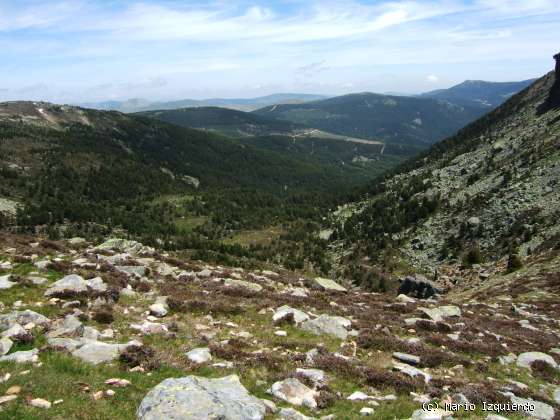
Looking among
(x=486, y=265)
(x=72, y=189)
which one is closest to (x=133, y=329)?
(x=486, y=265)

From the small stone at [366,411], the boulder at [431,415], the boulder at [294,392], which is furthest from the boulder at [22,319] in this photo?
the boulder at [431,415]

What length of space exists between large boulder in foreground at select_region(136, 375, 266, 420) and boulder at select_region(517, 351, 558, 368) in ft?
37.8

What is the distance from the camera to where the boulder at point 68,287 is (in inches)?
638

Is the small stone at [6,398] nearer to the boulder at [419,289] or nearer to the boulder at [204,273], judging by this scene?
the boulder at [204,273]

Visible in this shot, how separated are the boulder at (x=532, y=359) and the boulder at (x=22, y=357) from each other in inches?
627

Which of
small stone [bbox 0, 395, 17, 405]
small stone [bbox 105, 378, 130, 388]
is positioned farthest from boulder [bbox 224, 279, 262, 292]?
small stone [bbox 0, 395, 17, 405]

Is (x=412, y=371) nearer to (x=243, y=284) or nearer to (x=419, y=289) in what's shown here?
(x=243, y=284)

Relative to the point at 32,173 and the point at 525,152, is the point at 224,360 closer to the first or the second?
the point at 525,152

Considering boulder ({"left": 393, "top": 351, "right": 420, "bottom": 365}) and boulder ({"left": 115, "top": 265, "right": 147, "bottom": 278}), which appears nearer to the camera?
boulder ({"left": 393, "top": 351, "right": 420, "bottom": 365})

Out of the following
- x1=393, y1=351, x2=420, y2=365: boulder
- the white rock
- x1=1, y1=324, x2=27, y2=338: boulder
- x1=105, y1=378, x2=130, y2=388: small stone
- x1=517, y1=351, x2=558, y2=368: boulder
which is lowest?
x1=517, y1=351, x2=558, y2=368: boulder

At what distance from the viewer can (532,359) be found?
15.9 m

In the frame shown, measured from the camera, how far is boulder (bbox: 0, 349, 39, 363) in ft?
33.7

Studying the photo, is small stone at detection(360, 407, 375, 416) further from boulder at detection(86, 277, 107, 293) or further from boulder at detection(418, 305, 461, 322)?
boulder at detection(418, 305, 461, 322)

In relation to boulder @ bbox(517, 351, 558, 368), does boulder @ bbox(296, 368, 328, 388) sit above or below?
above
